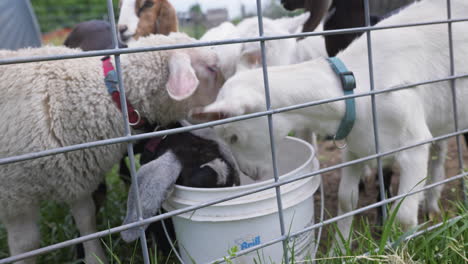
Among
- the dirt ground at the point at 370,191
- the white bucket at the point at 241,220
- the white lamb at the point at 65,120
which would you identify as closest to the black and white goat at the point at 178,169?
the white bucket at the point at 241,220

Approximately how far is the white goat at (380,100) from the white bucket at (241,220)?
0.80ft

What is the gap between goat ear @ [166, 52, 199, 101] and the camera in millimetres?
1724

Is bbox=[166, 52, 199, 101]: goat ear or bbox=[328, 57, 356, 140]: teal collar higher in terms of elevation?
bbox=[166, 52, 199, 101]: goat ear

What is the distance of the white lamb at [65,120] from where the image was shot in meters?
1.61

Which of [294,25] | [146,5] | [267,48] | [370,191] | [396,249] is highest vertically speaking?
[146,5]

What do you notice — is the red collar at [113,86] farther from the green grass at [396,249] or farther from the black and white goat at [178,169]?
the green grass at [396,249]

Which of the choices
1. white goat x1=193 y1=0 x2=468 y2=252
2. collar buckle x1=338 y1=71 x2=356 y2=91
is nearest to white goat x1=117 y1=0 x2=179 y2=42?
white goat x1=193 y1=0 x2=468 y2=252

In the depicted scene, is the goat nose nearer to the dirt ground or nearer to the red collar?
the red collar

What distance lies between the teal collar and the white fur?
178 centimetres

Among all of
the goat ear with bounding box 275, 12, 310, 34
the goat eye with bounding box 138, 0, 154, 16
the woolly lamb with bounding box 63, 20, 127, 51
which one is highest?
the goat eye with bounding box 138, 0, 154, 16

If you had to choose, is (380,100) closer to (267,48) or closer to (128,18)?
(267,48)

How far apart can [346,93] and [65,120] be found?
120 centimetres

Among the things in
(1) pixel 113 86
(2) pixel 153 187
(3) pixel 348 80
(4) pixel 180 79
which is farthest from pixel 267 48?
(2) pixel 153 187

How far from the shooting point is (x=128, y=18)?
2973 millimetres
